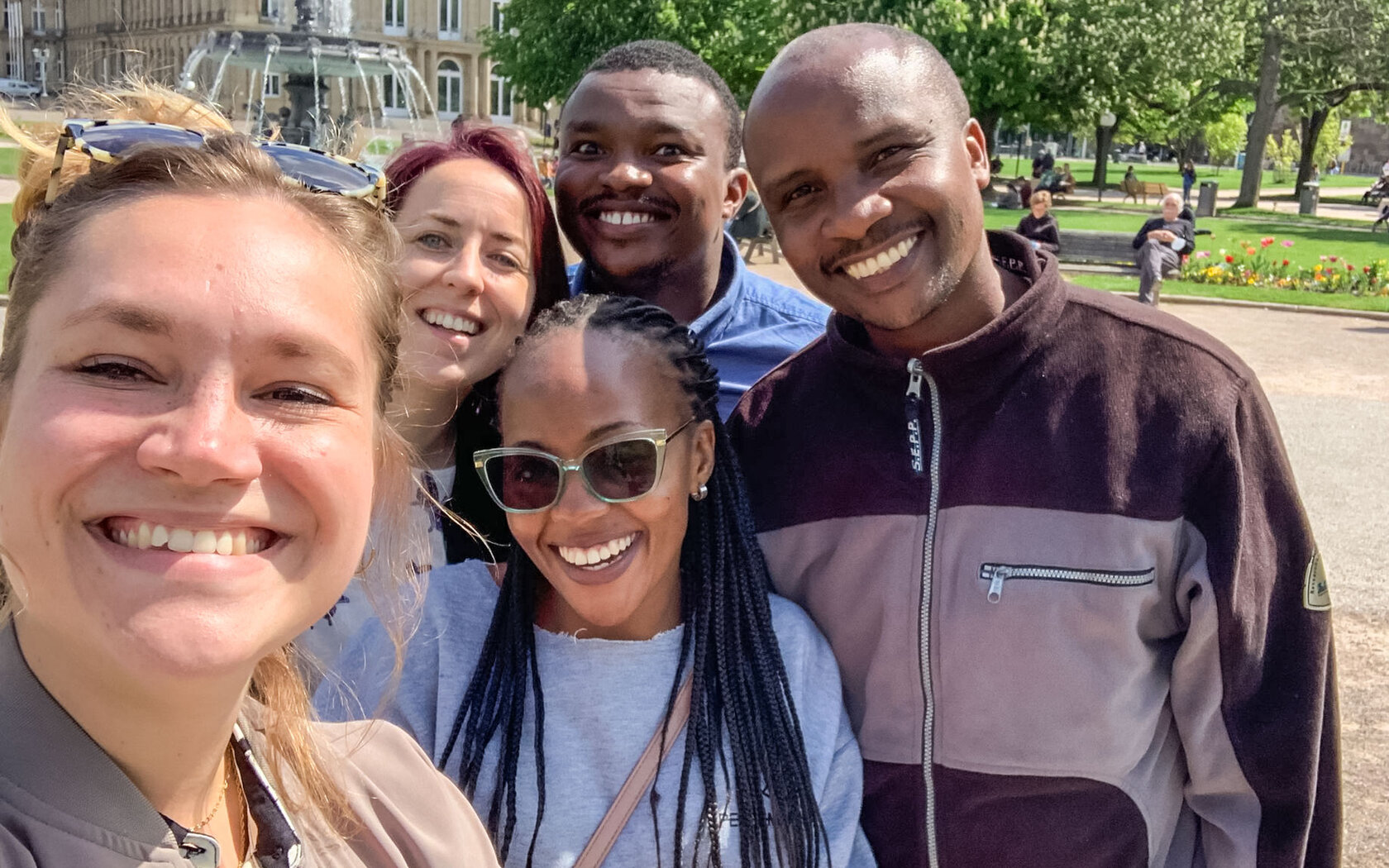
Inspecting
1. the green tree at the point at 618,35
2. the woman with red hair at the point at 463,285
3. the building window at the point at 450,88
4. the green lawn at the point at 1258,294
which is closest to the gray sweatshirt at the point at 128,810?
the woman with red hair at the point at 463,285

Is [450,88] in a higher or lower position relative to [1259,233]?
higher

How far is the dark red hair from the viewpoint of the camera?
3.17m

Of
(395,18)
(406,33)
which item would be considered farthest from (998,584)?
(395,18)

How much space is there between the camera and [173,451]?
132 centimetres

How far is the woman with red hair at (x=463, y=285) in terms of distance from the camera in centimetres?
308

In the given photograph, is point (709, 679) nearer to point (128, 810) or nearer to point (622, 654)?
point (622, 654)

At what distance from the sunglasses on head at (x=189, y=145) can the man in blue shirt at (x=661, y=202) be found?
1831mm

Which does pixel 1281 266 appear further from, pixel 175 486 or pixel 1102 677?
pixel 175 486

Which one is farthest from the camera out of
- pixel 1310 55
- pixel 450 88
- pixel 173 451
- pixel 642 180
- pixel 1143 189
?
pixel 450 88

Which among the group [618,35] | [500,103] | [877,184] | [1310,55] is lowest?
[877,184]

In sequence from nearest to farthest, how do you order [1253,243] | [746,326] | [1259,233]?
[746,326] → [1253,243] → [1259,233]

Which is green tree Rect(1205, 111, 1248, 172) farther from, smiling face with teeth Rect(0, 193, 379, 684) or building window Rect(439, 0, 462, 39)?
smiling face with teeth Rect(0, 193, 379, 684)

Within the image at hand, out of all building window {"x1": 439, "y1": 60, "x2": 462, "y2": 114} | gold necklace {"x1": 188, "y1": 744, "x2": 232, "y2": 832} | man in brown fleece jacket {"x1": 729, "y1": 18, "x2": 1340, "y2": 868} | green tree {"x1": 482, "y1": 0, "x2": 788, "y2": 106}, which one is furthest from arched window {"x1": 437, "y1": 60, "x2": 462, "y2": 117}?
gold necklace {"x1": 188, "y1": 744, "x2": 232, "y2": 832}

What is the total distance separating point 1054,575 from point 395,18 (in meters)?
69.5
